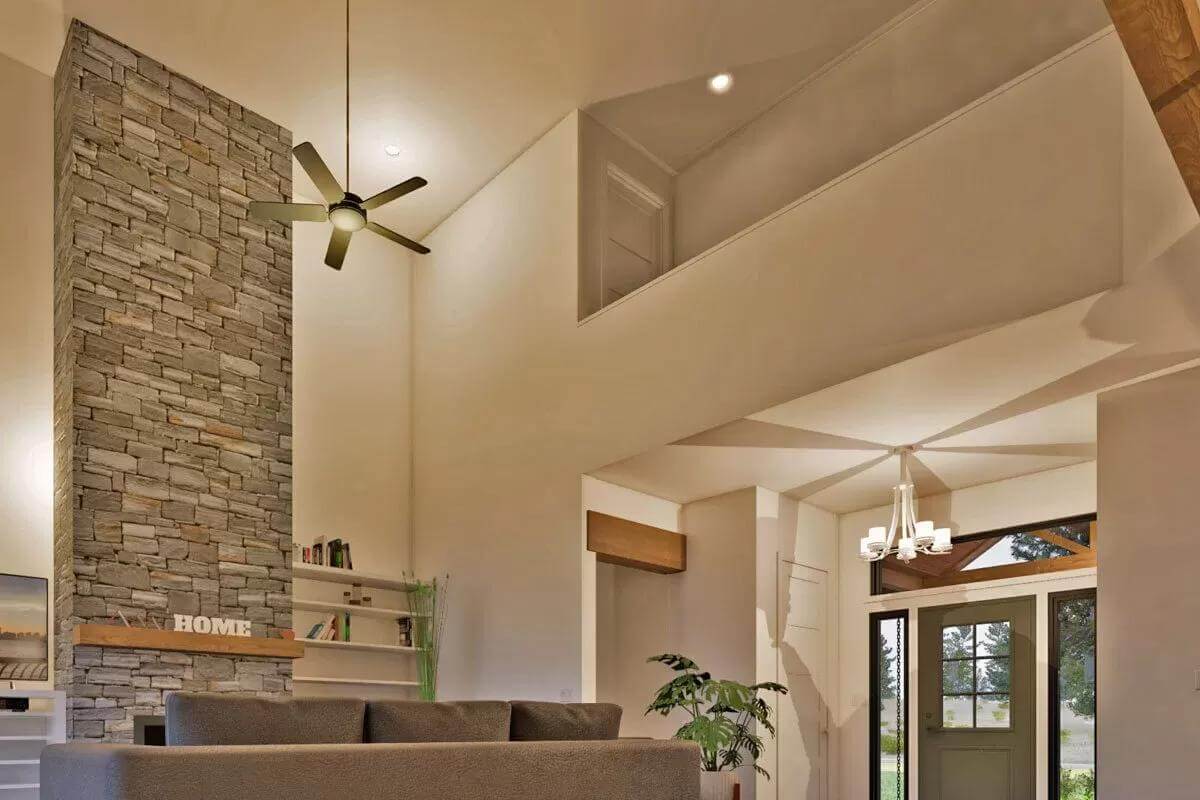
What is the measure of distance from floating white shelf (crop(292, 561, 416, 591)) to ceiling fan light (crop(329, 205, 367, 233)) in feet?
9.85

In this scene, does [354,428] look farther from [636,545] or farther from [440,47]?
[440,47]

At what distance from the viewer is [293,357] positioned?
816 centimetres

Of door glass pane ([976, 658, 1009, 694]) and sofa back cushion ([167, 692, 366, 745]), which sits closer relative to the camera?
sofa back cushion ([167, 692, 366, 745])

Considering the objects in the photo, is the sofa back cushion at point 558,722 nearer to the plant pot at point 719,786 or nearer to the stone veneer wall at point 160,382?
the plant pot at point 719,786

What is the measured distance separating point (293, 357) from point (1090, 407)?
5.89 m

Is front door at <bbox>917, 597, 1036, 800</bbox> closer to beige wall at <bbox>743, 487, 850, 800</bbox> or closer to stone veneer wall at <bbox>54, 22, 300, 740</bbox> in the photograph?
beige wall at <bbox>743, 487, 850, 800</bbox>

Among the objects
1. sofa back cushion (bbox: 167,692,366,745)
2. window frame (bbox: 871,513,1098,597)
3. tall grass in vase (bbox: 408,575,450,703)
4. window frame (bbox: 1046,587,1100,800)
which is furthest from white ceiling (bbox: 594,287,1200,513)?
sofa back cushion (bbox: 167,692,366,745)

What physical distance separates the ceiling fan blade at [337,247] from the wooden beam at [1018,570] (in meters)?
4.91

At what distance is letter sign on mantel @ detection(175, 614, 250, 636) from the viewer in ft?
20.9

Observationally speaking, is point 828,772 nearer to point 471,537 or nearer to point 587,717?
point 471,537

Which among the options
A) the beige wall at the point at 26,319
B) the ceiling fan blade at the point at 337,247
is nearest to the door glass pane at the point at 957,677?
the ceiling fan blade at the point at 337,247

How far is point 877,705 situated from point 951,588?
1.11 metres

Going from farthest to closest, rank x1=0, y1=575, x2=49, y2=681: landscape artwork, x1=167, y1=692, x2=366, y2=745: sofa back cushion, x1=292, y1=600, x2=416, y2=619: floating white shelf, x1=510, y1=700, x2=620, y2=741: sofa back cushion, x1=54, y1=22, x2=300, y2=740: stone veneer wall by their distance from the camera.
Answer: x1=292, y1=600, x2=416, y2=619: floating white shelf
x1=54, y1=22, x2=300, y2=740: stone veneer wall
x1=0, y1=575, x2=49, y2=681: landscape artwork
x1=510, y1=700, x2=620, y2=741: sofa back cushion
x1=167, y1=692, x2=366, y2=745: sofa back cushion

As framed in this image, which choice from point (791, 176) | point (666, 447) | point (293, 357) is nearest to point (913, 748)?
point (666, 447)
